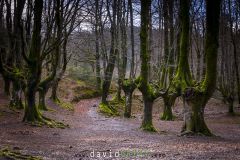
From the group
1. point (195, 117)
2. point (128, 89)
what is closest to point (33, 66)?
point (195, 117)

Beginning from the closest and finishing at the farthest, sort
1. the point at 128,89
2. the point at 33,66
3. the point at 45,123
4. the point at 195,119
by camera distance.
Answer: the point at 195,119
the point at 45,123
the point at 33,66
the point at 128,89

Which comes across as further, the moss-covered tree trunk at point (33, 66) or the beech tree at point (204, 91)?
the moss-covered tree trunk at point (33, 66)

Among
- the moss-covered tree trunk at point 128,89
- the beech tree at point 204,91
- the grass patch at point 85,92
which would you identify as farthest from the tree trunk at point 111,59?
the beech tree at point 204,91

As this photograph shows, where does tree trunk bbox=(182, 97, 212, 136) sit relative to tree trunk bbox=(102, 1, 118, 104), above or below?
below

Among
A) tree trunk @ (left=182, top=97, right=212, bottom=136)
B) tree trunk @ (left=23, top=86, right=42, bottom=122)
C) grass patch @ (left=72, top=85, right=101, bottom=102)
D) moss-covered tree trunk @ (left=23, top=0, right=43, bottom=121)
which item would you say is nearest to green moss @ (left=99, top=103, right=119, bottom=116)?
grass patch @ (left=72, top=85, right=101, bottom=102)

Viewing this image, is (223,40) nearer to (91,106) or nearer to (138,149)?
(91,106)

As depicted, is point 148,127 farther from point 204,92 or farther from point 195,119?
point 204,92

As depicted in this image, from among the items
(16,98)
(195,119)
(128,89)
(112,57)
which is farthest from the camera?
(112,57)

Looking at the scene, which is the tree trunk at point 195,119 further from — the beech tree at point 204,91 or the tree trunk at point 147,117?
the tree trunk at point 147,117

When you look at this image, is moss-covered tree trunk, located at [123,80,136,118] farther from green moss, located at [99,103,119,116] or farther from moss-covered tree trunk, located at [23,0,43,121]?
moss-covered tree trunk, located at [23,0,43,121]

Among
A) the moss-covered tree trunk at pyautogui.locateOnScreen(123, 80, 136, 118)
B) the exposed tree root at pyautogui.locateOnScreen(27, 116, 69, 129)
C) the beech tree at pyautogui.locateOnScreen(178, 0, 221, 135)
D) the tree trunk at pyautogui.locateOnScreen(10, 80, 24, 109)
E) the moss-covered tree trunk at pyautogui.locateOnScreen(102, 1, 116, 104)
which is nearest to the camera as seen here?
the beech tree at pyautogui.locateOnScreen(178, 0, 221, 135)

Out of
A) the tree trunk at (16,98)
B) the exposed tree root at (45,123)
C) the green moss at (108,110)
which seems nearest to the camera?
the exposed tree root at (45,123)

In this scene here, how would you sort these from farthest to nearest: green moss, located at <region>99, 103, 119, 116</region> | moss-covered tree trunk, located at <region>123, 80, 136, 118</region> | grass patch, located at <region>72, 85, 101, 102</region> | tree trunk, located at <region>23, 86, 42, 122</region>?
1. grass patch, located at <region>72, 85, 101, 102</region>
2. green moss, located at <region>99, 103, 119, 116</region>
3. moss-covered tree trunk, located at <region>123, 80, 136, 118</region>
4. tree trunk, located at <region>23, 86, 42, 122</region>

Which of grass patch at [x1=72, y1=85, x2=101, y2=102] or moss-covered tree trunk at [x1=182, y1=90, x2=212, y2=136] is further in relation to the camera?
grass patch at [x1=72, y1=85, x2=101, y2=102]
